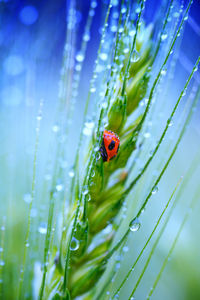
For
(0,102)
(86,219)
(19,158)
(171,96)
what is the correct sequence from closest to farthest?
(86,219) → (0,102) → (19,158) → (171,96)

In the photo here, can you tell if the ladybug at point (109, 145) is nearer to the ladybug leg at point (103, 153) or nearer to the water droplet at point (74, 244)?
the ladybug leg at point (103, 153)

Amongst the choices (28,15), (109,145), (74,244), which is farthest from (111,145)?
(28,15)

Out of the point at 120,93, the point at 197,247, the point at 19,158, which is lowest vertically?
the point at 197,247

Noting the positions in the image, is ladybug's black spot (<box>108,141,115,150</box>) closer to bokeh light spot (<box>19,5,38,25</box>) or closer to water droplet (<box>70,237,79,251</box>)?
water droplet (<box>70,237,79,251</box>)

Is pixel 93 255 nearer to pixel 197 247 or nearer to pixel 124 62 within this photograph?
pixel 124 62

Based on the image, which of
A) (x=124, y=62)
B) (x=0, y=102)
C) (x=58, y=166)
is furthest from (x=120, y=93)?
(x=0, y=102)

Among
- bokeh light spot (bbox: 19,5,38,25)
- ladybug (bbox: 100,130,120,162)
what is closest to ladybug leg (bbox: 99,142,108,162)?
ladybug (bbox: 100,130,120,162)
